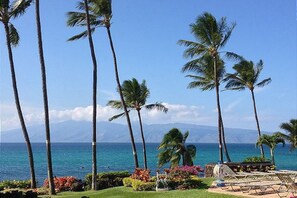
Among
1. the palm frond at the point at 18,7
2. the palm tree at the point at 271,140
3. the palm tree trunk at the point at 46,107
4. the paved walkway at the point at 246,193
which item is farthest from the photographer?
the palm tree at the point at 271,140

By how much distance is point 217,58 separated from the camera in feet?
109

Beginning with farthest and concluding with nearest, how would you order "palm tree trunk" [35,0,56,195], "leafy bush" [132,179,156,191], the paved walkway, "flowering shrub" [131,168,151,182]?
1. "flowering shrub" [131,168,151,182]
2. "palm tree trunk" [35,0,56,195]
3. "leafy bush" [132,179,156,191]
4. the paved walkway

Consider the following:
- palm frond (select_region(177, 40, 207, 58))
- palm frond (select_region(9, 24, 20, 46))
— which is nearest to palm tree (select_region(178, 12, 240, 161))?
palm frond (select_region(177, 40, 207, 58))

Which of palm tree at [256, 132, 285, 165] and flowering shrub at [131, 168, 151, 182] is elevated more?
palm tree at [256, 132, 285, 165]

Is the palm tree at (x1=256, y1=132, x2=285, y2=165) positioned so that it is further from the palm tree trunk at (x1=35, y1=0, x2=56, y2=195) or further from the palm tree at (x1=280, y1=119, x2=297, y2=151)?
the palm tree trunk at (x1=35, y1=0, x2=56, y2=195)

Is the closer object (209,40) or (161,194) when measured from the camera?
(161,194)

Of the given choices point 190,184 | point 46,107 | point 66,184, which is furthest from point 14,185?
point 190,184

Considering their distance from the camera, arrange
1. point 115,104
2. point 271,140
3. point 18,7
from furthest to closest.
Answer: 1. point 115,104
2. point 271,140
3. point 18,7

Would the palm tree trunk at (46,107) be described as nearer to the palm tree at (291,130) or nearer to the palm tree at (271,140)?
the palm tree at (271,140)

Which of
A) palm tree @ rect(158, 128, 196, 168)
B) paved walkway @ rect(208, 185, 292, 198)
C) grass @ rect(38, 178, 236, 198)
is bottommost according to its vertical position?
grass @ rect(38, 178, 236, 198)

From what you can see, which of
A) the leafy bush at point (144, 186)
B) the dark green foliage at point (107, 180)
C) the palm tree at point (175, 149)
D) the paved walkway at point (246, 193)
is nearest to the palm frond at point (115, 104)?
the palm tree at point (175, 149)

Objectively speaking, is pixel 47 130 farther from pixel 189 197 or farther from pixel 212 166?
pixel 212 166

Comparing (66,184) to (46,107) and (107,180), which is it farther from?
(46,107)

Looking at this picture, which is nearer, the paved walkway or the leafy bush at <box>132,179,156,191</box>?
the paved walkway
